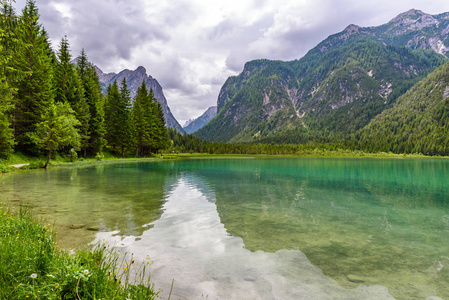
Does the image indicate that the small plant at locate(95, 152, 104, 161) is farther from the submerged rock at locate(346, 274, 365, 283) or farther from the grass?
the submerged rock at locate(346, 274, 365, 283)

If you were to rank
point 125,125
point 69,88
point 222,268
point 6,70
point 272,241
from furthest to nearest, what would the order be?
point 125,125 → point 69,88 → point 6,70 → point 272,241 → point 222,268

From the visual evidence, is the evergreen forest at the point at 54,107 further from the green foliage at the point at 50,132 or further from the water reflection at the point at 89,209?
the water reflection at the point at 89,209

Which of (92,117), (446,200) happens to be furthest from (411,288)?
(92,117)

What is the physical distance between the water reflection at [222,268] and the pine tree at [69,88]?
56883 millimetres

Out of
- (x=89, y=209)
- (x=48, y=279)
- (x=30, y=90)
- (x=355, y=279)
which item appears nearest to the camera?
(x=48, y=279)

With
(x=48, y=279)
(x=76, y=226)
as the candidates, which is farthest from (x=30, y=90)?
(x=48, y=279)

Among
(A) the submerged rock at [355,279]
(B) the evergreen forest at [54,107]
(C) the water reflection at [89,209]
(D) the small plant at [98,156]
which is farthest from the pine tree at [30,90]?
(A) the submerged rock at [355,279]

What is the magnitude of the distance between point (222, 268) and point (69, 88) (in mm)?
66266

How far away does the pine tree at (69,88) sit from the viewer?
57.1 meters

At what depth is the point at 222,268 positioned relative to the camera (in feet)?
24.9

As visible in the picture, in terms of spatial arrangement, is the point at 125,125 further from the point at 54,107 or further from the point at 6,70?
the point at 6,70

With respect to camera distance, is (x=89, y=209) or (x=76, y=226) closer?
(x=76, y=226)

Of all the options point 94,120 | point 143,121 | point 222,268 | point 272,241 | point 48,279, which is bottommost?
point 272,241

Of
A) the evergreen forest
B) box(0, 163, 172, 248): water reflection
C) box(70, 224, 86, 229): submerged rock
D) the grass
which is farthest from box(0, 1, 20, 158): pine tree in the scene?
the grass
